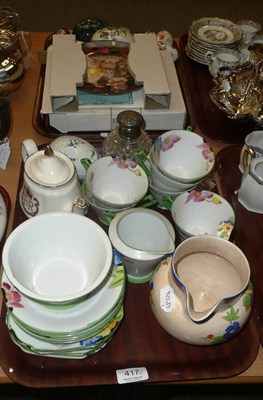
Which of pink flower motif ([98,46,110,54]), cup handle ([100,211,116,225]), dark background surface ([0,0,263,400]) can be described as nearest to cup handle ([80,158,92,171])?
cup handle ([100,211,116,225])

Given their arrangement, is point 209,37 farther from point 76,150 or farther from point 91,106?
point 76,150

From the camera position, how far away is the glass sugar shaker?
3.19 feet

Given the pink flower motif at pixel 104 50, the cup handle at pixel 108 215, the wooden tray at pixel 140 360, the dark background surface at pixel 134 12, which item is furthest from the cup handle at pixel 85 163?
the dark background surface at pixel 134 12

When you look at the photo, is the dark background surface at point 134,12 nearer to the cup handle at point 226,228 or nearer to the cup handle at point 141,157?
the cup handle at point 141,157

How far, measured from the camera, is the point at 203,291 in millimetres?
827

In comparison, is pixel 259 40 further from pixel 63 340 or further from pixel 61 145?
pixel 63 340

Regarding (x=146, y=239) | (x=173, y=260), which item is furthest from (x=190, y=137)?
(x=173, y=260)

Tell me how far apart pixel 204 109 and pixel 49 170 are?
1.94 feet

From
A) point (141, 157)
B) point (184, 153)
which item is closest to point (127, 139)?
point (141, 157)

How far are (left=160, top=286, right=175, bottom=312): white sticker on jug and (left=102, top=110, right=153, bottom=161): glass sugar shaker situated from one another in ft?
1.17

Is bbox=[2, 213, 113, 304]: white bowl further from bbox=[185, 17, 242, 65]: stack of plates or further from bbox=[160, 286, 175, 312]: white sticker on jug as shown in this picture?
bbox=[185, 17, 242, 65]: stack of plates

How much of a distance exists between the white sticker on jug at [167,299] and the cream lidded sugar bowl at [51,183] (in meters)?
0.25

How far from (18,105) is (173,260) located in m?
0.76

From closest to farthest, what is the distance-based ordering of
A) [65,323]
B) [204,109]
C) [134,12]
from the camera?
[65,323]
[204,109]
[134,12]
